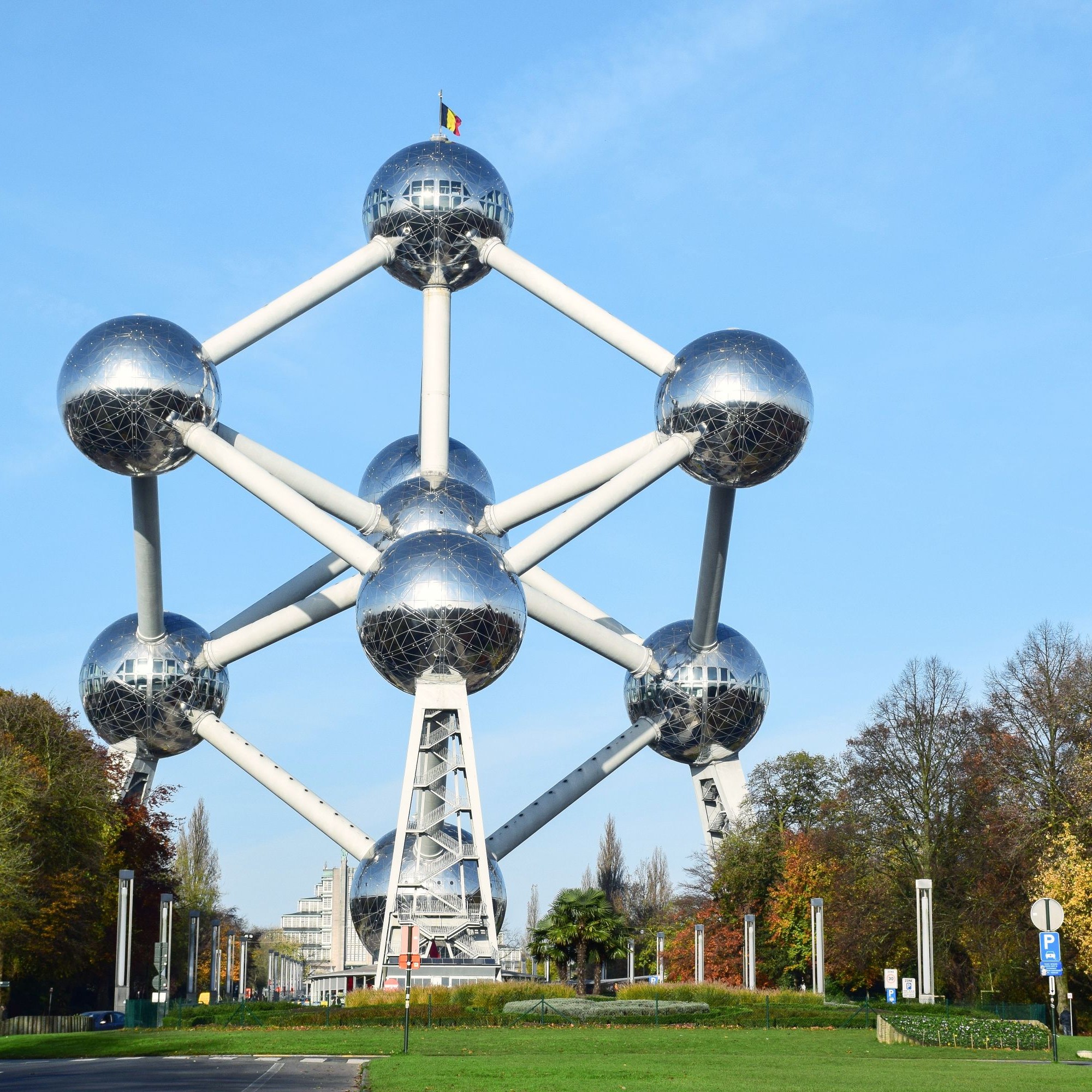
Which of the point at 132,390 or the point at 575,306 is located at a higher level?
the point at 575,306

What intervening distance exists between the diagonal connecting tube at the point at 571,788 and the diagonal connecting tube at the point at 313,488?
753 cm

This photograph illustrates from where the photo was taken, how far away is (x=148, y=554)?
115 feet

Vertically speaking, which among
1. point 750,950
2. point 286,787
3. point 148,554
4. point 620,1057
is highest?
point 148,554

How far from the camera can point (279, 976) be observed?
129250 millimetres

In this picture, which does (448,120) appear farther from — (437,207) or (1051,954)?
(1051,954)

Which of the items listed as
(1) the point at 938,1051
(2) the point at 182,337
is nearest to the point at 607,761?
(2) the point at 182,337

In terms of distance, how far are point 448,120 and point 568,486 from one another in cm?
1203

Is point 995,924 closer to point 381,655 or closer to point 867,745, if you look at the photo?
point 867,745

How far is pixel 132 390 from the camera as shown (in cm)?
3194

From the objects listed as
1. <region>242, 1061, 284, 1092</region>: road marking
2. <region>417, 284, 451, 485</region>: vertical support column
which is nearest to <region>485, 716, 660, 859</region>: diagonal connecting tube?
<region>417, 284, 451, 485</region>: vertical support column

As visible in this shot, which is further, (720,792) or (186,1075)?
(720,792)

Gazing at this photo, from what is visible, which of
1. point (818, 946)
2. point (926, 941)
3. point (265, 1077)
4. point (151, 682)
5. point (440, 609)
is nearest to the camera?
point (265, 1077)

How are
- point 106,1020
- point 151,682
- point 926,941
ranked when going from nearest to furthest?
point 926,941
point 106,1020
point 151,682

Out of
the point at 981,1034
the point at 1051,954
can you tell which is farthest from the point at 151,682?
the point at 1051,954
